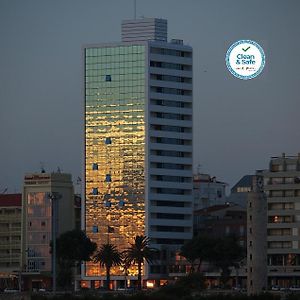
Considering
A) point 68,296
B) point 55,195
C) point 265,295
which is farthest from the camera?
point 55,195

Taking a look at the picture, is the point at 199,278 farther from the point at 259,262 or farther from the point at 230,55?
the point at 230,55

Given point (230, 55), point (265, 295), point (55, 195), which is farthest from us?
point (55, 195)

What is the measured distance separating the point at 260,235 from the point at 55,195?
1451 inches

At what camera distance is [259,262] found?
564ft

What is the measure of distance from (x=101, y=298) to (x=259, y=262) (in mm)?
19202

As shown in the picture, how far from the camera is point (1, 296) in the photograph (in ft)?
613

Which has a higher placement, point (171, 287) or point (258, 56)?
point (258, 56)

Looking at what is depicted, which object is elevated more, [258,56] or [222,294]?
[258,56]

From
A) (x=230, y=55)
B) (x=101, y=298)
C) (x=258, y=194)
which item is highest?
(x=230, y=55)

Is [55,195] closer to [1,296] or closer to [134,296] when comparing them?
[1,296]

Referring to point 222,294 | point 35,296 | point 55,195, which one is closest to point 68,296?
point 35,296

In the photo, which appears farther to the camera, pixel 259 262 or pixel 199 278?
pixel 199 278

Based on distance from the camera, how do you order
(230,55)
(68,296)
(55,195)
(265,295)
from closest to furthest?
(265,295)
(68,296)
(230,55)
(55,195)

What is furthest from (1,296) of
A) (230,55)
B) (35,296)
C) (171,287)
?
(230,55)
